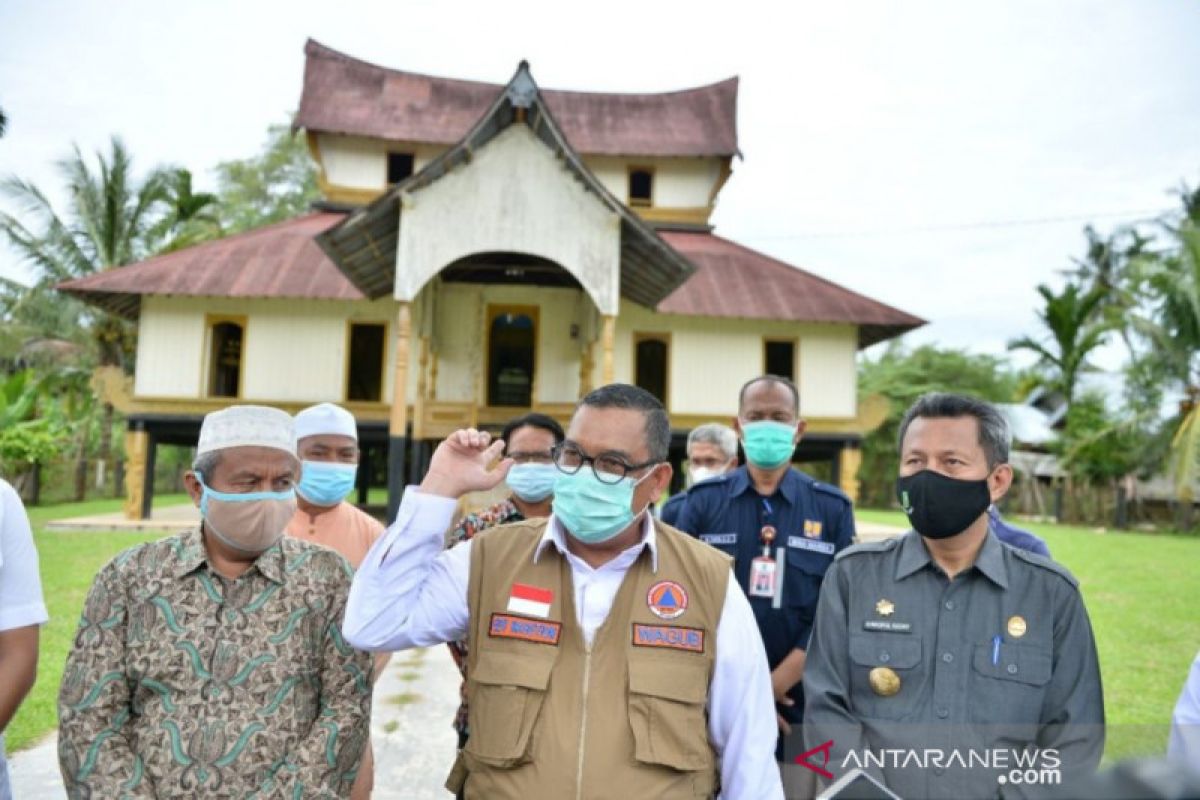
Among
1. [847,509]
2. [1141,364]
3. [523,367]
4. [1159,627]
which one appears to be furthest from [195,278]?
[1141,364]

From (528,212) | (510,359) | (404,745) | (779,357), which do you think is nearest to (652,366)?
(779,357)

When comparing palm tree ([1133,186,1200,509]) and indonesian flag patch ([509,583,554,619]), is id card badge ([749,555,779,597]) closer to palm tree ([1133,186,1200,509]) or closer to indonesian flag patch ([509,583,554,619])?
indonesian flag patch ([509,583,554,619])

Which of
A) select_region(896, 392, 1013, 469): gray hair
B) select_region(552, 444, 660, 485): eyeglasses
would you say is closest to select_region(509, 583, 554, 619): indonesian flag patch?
select_region(552, 444, 660, 485): eyeglasses

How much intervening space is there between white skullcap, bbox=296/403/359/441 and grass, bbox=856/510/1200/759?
300 centimetres

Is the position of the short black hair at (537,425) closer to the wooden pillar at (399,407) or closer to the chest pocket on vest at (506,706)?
the chest pocket on vest at (506,706)

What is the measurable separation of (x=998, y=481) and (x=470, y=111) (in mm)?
19706

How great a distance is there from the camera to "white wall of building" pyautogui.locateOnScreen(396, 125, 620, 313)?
39.5ft

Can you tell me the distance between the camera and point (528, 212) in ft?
40.0

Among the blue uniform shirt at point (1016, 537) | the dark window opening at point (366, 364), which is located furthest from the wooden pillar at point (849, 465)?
the blue uniform shirt at point (1016, 537)

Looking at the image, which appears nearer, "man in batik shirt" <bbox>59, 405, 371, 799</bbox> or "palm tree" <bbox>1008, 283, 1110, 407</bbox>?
"man in batik shirt" <bbox>59, 405, 371, 799</bbox>

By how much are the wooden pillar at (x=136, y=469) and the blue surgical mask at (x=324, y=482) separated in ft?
43.4

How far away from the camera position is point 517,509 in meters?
3.71

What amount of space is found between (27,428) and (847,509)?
2200 cm

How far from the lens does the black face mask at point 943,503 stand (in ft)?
7.84
